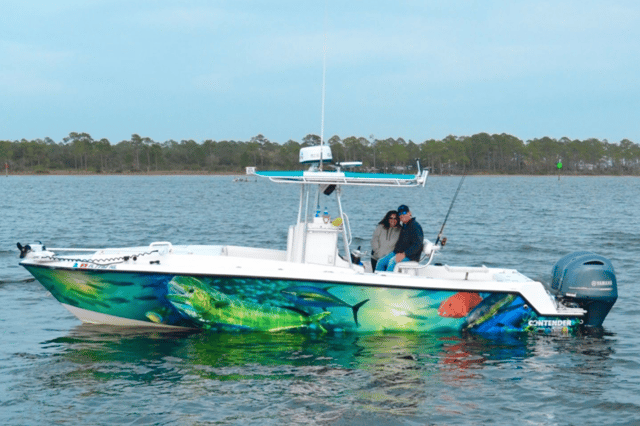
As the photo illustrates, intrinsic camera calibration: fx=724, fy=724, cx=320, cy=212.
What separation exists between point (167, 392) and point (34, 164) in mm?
164148

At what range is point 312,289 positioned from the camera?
9.70 meters

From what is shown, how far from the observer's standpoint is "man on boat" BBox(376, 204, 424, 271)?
1052cm

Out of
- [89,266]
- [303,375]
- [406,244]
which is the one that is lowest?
[303,375]

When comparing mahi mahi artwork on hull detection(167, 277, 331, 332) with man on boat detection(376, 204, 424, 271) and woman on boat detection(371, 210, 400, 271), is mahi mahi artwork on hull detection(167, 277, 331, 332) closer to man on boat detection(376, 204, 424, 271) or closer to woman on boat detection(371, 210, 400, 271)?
man on boat detection(376, 204, 424, 271)

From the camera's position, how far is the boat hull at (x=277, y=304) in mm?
9711

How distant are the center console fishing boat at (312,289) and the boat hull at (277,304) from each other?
0.6 inches

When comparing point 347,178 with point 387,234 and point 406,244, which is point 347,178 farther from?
point 406,244

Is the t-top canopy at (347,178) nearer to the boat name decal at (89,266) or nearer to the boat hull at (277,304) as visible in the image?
the boat hull at (277,304)

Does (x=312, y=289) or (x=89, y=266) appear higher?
(x=89, y=266)

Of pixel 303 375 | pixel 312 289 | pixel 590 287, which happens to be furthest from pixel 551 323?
pixel 303 375

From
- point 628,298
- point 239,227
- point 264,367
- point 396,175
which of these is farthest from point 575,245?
point 264,367

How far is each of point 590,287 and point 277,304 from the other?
4.44 metres

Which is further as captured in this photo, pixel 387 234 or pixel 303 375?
pixel 387 234

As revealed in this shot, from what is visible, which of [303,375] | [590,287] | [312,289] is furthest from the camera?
[590,287]
